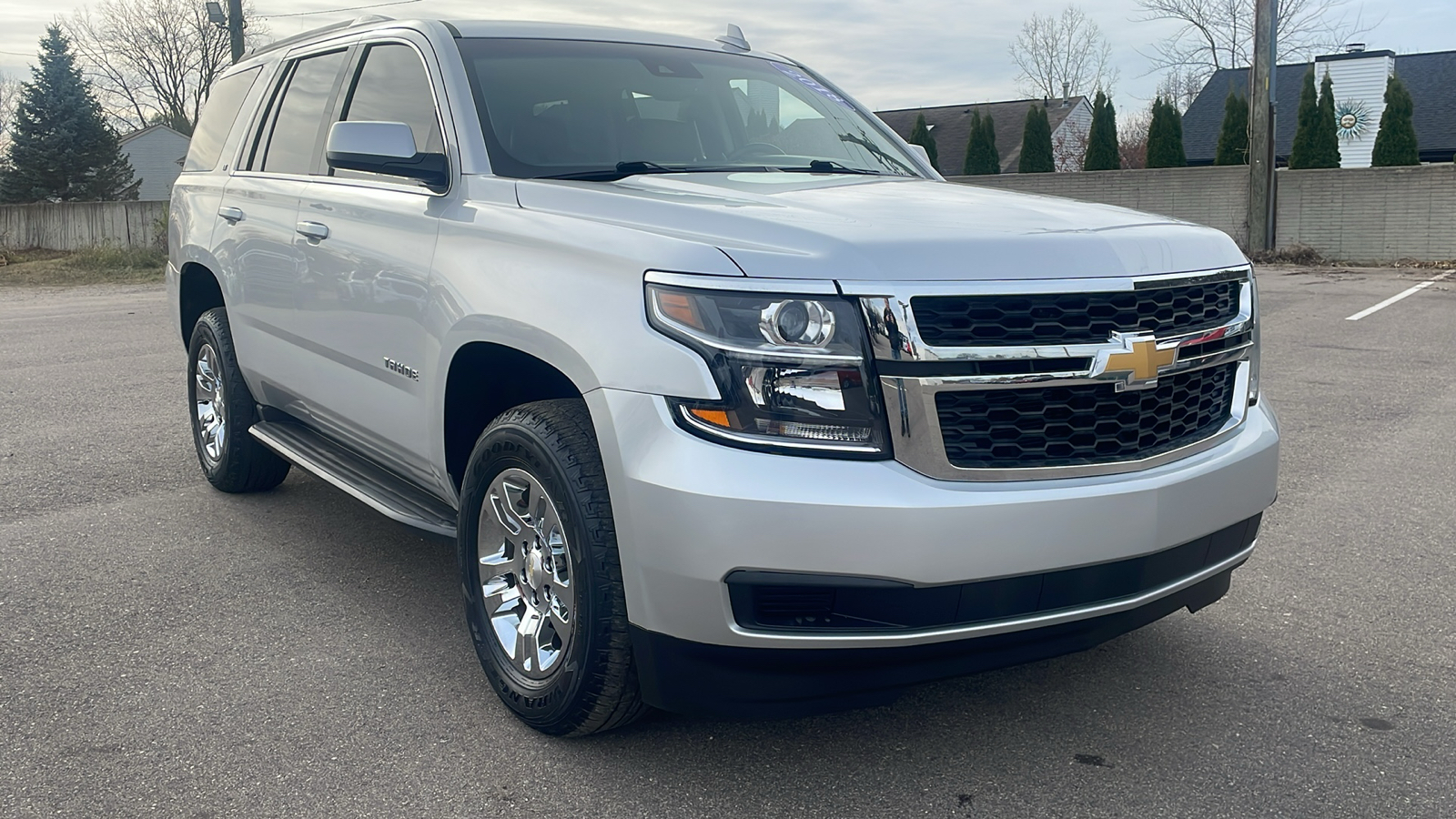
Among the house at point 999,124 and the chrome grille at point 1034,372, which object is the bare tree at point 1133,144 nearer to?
the house at point 999,124

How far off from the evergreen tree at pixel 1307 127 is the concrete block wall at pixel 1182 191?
2409 mm

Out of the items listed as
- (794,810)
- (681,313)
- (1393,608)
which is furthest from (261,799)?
(1393,608)

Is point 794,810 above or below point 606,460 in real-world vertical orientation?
below

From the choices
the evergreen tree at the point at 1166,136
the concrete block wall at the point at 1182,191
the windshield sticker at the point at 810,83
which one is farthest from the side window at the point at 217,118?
the evergreen tree at the point at 1166,136

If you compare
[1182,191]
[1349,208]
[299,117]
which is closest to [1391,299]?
[1349,208]

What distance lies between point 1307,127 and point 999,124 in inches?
1137

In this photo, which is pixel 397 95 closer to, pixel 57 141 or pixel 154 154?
pixel 57 141

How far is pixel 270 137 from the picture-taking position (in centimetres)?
497

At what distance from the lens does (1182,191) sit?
81.5 feet

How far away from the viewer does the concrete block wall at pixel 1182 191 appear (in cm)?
2394

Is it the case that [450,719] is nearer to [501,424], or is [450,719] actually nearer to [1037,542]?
[501,424]

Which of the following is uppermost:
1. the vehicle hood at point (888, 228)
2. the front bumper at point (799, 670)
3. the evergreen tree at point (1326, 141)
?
the evergreen tree at point (1326, 141)

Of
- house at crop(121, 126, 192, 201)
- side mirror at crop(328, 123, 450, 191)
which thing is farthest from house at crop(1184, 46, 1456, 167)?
house at crop(121, 126, 192, 201)

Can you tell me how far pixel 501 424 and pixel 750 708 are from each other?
3.19 ft
